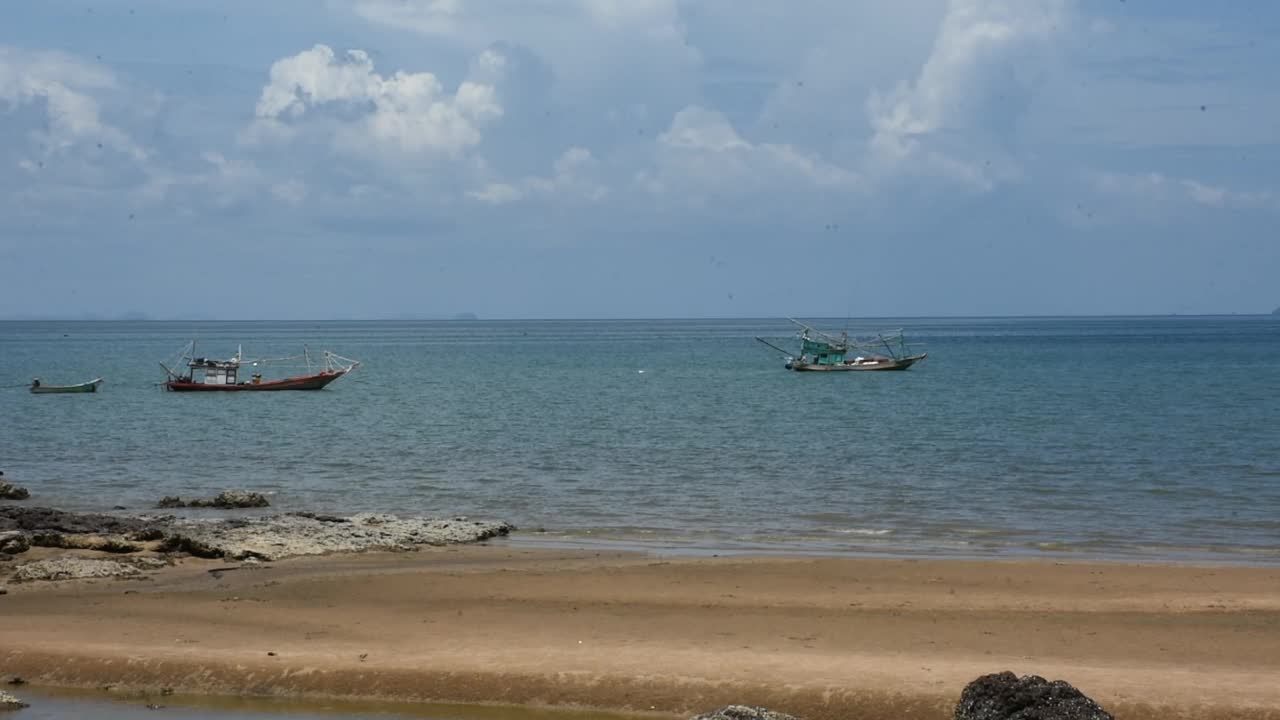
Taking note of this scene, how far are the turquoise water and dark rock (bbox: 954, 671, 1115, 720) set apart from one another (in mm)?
14023

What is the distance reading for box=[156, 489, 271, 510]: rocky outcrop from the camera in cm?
2848

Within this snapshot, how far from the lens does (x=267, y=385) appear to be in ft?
258

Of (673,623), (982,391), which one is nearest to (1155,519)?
(673,623)

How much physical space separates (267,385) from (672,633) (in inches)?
2644

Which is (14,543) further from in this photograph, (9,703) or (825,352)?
(825,352)

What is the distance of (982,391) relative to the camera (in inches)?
2958

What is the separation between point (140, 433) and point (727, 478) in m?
26.8

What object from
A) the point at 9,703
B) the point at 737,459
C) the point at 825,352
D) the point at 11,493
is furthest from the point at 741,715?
the point at 825,352

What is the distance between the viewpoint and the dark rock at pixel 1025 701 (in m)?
9.26

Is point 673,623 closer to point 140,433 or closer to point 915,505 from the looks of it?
point 915,505

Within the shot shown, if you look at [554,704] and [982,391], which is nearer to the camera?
[554,704]

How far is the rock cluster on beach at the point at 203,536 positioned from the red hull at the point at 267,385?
53.5 metres

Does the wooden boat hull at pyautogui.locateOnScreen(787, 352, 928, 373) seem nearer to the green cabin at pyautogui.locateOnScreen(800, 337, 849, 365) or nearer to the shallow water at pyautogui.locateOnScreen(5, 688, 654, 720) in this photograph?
the green cabin at pyautogui.locateOnScreen(800, 337, 849, 365)

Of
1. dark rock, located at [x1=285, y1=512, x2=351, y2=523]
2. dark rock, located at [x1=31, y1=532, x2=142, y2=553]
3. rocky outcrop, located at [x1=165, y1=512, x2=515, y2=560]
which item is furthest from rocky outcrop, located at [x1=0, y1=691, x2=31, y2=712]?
Result: dark rock, located at [x1=285, y1=512, x2=351, y2=523]
